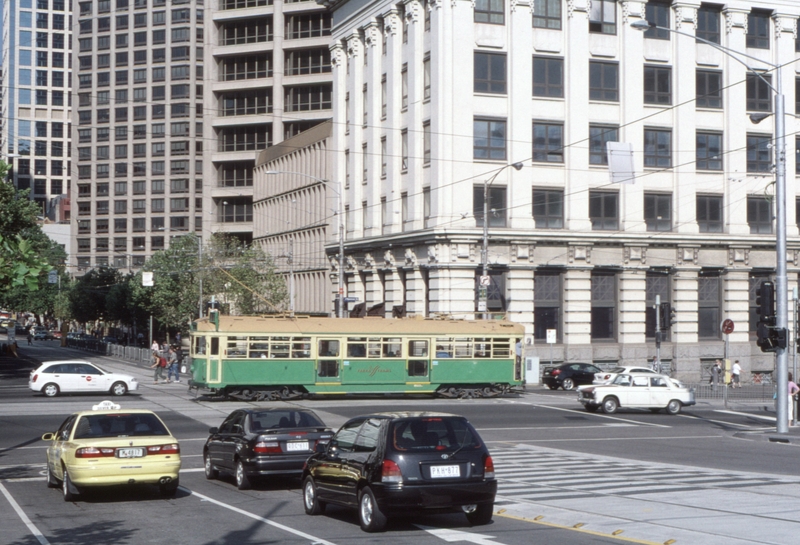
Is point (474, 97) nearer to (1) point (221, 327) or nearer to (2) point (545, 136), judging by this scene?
(2) point (545, 136)

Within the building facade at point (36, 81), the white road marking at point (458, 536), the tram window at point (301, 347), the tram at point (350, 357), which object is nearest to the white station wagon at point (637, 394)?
the tram at point (350, 357)

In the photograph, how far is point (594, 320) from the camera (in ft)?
194

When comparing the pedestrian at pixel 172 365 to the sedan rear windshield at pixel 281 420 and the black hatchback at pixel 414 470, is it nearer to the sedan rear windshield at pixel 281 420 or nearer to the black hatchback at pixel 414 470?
the sedan rear windshield at pixel 281 420

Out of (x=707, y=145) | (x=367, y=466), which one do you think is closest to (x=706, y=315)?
(x=707, y=145)

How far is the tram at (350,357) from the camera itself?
138 feet

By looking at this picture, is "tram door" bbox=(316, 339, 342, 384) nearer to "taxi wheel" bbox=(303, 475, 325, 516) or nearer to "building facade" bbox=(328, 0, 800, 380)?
"building facade" bbox=(328, 0, 800, 380)

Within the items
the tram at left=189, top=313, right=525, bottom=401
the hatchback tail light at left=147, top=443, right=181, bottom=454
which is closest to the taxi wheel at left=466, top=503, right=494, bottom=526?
the hatchback tail light at left=147, top=443, right=181, bottom=454

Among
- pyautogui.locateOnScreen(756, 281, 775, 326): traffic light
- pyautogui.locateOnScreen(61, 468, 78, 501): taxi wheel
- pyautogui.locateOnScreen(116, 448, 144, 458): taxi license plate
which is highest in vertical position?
pyautogui.locateOnScreen(756, 281, 775, 326): traffic light

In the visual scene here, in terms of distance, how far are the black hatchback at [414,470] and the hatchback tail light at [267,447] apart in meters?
3.99

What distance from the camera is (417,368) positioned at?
147ft

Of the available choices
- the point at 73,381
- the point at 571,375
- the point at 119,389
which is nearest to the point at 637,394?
the point at 571,375

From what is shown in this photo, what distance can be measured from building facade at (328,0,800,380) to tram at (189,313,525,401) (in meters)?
7.55

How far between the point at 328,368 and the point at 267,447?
24596 millimetres

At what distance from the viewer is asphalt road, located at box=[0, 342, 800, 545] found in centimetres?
1405
